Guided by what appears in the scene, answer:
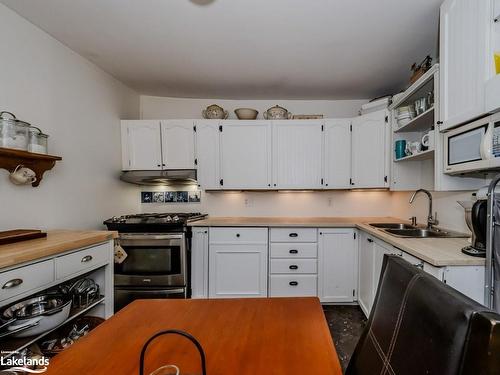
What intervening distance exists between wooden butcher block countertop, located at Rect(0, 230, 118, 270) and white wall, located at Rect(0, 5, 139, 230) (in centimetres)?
37

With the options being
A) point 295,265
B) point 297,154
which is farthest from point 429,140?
point 295,265

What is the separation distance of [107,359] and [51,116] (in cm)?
207

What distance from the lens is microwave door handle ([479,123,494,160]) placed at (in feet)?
4.04

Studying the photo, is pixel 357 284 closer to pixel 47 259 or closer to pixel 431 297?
pixel 431 297

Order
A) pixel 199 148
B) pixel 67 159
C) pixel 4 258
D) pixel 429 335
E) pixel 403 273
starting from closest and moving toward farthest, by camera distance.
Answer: pixel 429 335, pixel 403 273, pixel 4 258, pixel 67 159, pixel 199 148

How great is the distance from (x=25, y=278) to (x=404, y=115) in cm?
314

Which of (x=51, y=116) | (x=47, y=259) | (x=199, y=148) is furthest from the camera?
(x=199, y=148)

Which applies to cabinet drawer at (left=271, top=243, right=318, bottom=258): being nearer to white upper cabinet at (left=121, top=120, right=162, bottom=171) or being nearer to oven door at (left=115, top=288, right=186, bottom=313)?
oven door at (left=115, top=288, right=186, bottom=313)

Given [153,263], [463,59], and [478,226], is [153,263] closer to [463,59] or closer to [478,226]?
[478,226]

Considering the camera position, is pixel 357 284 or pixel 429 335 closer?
pixel 429 335

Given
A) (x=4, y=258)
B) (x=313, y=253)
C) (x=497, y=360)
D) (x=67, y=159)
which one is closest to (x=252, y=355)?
(x=497, y=360)

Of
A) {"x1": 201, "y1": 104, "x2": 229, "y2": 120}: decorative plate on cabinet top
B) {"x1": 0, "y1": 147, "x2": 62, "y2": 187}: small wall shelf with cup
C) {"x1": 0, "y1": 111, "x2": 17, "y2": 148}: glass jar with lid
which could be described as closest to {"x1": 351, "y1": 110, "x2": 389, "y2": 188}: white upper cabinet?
{"x1": 201, "y1": 104, "x2": 229, "y2": 120}: decorative plate on cabinet top

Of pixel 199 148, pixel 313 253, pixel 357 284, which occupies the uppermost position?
pixel 199 148

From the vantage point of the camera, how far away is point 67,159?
Answer: 2109mm
